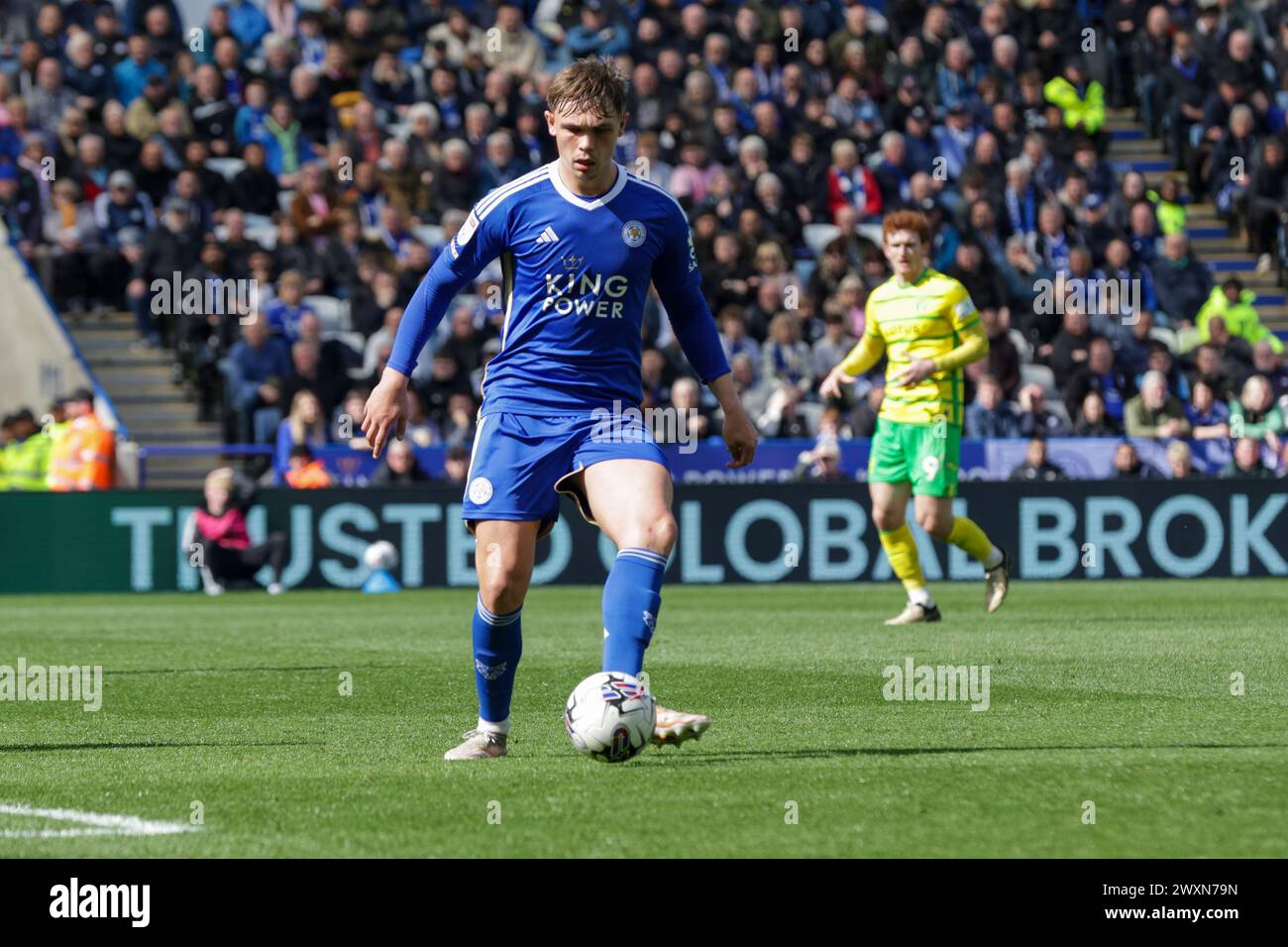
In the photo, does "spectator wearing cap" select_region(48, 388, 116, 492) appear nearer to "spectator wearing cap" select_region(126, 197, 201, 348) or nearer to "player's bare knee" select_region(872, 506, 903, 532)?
"spectator wearing cap" select_region(126, 197, 201, 348)

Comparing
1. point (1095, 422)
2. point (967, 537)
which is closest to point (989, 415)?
point (1095, 422)

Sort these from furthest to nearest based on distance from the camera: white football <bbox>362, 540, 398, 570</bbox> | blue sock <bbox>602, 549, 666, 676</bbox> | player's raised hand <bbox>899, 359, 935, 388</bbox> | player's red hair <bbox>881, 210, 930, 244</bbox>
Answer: white football <bbox>362, 540, 398, 570</bbox> → player's red hair <bbox>881, 210, 930, 244</bbox> → player's raised hand <bbox>899, 359, 935, 388</bbox> → blue sock <bbox>602, 549, 666, 676</bbox>

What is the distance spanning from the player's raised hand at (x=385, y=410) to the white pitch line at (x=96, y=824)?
145cm

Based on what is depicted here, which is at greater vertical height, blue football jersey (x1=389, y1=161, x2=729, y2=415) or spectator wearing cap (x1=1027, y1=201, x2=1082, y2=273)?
spectator wearing cap (x1=1027, y1=201, x2=1082, y2=273)

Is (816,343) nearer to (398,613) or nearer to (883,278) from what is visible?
(883,278)

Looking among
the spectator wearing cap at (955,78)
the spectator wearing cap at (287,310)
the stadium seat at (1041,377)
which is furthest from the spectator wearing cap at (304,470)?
the spectator wearing cap at (955,78)

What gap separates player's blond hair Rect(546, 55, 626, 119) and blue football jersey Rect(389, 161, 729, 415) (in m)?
0.33

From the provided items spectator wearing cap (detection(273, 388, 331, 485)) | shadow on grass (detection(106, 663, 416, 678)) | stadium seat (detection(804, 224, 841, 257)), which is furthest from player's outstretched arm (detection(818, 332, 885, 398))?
stadium seat (detection(804, 224, 841, 257))

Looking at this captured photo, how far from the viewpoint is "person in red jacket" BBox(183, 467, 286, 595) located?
18.9 m

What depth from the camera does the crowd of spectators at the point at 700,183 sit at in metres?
20.7

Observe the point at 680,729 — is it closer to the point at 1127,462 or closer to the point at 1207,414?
the point at 1127,462

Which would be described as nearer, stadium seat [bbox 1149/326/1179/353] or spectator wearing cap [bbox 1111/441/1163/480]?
spectator wearing cap [bbox 1111/441/1163/480]

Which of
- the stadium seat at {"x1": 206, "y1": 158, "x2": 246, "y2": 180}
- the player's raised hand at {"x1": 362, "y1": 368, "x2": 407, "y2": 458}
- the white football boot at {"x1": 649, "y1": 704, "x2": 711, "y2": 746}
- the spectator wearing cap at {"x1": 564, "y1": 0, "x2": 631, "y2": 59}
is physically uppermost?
the spectator wearing cap at {"x1": 564, "y1": 0, "x2": 631, "y2": 59}

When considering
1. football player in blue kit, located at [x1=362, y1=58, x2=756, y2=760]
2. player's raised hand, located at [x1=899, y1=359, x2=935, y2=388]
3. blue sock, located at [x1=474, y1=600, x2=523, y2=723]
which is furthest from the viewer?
player's raised hand, located at [x1=899, y1=359, x2=935, y2=388]
